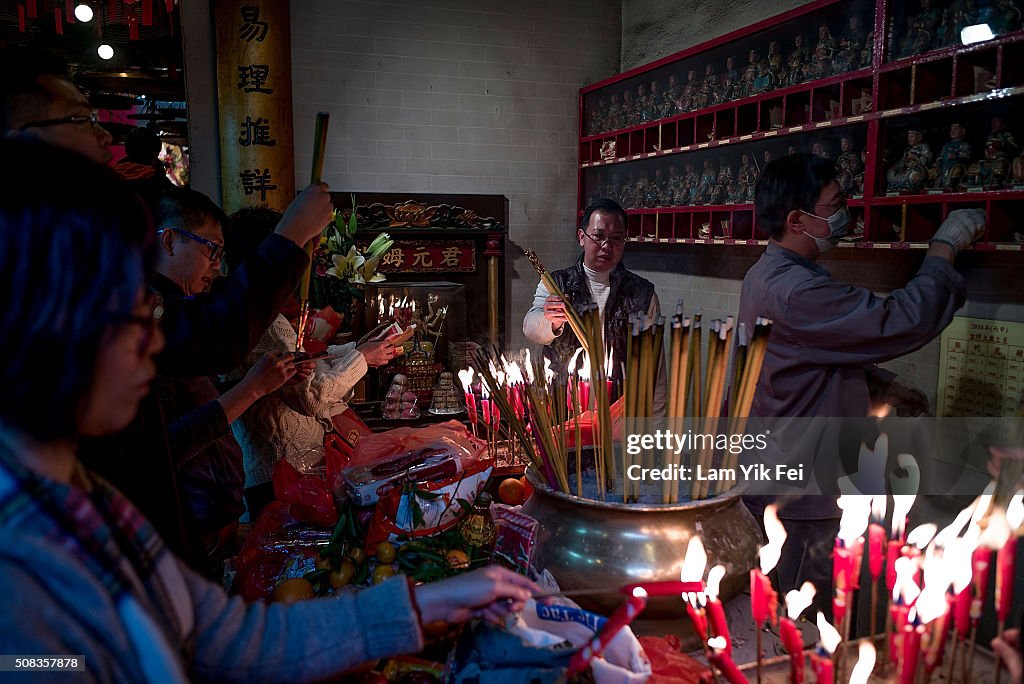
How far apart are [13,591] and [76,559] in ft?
0.15

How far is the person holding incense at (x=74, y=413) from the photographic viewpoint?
57 centimetres

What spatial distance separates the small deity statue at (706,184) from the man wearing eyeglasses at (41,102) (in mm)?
3180

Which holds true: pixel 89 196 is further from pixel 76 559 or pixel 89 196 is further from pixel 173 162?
pixel 173 162

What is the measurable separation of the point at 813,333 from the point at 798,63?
1.86 metres

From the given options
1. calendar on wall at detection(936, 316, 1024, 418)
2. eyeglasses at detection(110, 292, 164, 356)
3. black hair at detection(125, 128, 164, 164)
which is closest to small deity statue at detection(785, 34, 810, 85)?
calendar on wall at detection(936, 316, 1024, 418)

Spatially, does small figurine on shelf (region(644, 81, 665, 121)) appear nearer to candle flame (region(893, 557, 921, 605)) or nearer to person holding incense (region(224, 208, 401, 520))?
person holding incense (region(224, 208, 401, 520))

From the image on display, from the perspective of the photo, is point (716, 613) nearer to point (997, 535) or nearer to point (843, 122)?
point (997, 535)

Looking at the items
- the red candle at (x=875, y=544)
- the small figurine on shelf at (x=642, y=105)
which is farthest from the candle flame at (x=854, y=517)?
the small figurine on shelf at (x=642, y=105)

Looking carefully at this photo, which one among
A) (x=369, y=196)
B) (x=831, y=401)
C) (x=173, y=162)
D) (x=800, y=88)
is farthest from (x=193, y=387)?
(x=173, y=162)

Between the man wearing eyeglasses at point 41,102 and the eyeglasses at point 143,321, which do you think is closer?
the eyeglasses at point 143,321

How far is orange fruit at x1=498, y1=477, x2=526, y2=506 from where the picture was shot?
184 cm

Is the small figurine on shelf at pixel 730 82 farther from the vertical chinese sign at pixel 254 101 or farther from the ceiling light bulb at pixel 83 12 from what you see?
Answer: the ceiling light bulb at pixel 83 12

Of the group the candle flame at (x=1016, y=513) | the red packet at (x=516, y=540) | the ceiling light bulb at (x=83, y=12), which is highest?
the ceiling light bulb at (x=83, y=12)

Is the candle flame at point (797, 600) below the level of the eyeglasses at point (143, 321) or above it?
below
